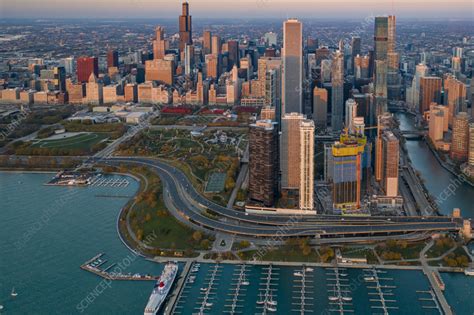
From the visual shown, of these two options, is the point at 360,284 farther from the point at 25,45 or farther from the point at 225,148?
the point at 25,45

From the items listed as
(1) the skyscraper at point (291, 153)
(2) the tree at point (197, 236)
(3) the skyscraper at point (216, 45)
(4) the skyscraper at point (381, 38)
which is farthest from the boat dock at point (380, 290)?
(3) the skyscraper at point (216, 45)

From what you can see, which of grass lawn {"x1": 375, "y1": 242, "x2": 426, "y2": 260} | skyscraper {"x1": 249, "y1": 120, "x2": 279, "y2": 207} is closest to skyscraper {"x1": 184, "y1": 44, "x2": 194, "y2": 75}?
skyscraper {"x1": 249, "y1": 120, "x2": 279, "y2": 207}

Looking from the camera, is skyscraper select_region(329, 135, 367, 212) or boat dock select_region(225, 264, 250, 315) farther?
skyscraper select_region(329, 135, 367, 212)

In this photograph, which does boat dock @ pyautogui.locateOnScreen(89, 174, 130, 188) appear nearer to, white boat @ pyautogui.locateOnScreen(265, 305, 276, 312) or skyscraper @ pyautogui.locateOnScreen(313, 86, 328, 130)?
white boat @ pyautogui.locateOnScreen(265, 305, 276, 312)

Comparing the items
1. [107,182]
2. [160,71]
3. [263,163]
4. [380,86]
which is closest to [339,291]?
[263,163]

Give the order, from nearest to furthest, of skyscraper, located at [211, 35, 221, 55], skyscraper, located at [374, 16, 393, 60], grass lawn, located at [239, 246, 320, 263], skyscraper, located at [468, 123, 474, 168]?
grass lawn, located at [239, 246, 320, 263], skyscraper, located at [468, 123, 474, 168], skyscraper, located at [374, 16, 393, 60], skyscraper, located at [211, 35, 221, 55]

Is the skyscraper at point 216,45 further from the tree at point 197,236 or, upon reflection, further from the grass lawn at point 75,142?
the tree at point 197,236
